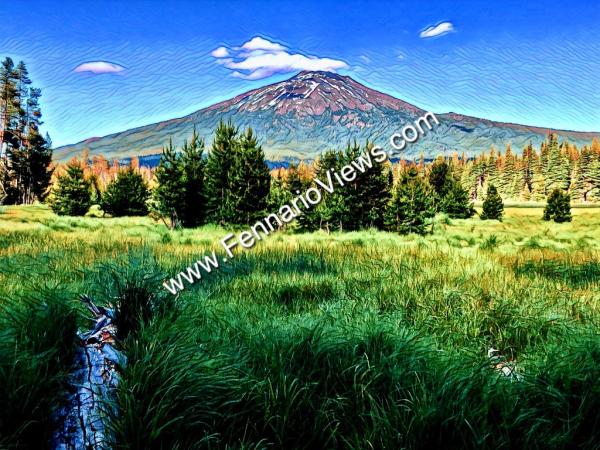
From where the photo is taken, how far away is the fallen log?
1.68 metres

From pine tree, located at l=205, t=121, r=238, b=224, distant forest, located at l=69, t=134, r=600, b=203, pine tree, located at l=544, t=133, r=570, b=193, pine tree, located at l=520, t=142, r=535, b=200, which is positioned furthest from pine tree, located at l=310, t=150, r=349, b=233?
pine tree, located at l=520, t=142, r=535, b=200

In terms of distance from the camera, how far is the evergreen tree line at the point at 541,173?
54.5 metres

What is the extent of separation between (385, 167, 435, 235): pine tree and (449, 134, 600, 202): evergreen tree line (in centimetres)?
2536

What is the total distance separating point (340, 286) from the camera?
4.61 meters

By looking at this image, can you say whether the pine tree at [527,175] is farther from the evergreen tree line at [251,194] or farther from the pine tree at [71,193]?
the pine tree at [71,193]

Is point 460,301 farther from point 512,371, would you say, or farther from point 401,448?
point 401,448

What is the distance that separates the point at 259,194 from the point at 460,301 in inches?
1045

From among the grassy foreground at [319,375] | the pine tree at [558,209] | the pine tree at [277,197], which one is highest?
the pine tree at [277,197]

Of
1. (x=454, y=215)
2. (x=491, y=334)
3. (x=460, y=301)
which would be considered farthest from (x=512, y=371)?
(x=454, y=215)

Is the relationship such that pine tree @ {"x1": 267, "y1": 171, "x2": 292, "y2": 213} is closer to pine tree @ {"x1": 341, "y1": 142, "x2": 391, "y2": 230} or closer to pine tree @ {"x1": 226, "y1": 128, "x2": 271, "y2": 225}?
pine tree @ {"x1": 226, "y1": 128, "x2": 271, "y2": 225}

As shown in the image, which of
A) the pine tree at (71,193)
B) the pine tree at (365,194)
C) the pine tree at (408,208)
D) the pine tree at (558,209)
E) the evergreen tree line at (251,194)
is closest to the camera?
the evergreen tree line at (251,194)

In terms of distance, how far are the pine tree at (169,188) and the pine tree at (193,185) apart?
0.86m

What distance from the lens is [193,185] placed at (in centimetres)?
2992

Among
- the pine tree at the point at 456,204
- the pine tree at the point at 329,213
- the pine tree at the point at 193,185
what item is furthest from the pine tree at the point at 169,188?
the pine tree at the point at 456,204
